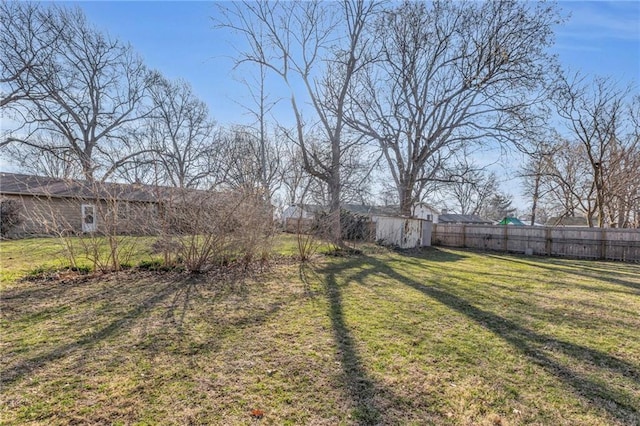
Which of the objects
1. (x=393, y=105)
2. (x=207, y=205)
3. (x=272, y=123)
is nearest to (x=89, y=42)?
(x=272, y=123)

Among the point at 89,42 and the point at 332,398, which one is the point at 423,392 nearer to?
the point at 332,398

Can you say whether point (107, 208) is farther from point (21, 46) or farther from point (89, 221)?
point (21, 46)

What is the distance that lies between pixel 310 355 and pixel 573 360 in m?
2.40

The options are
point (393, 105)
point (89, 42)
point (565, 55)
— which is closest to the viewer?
point (565, 55)

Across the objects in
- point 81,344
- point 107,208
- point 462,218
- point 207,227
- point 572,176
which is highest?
point 572,176

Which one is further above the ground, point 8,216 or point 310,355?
point 8,216

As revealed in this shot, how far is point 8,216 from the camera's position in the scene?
39.5ft

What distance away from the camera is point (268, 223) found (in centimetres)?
707

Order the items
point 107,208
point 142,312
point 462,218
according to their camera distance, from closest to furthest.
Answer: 1. point 142,312
2. point 107,208
3. point 462,218

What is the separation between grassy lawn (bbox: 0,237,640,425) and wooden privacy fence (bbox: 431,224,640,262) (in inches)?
319

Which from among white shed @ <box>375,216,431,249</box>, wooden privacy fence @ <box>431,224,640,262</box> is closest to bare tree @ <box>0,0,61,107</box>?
white shed @ <box>375,216,431,249</box>

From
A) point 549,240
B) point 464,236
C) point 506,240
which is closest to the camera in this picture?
point 549,240

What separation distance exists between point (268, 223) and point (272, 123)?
6.86 meters

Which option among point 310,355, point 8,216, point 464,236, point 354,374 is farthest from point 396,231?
point 8,216
